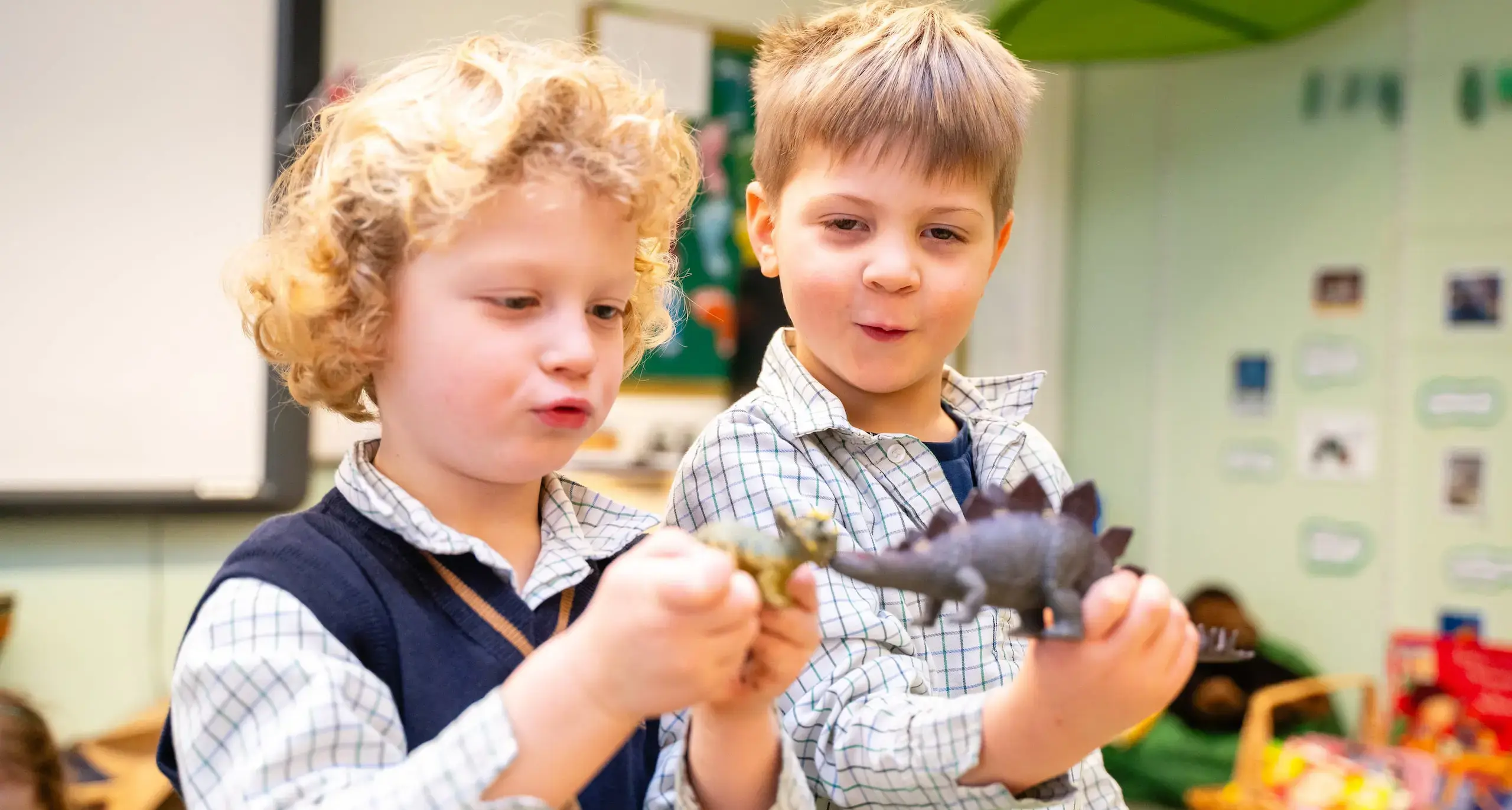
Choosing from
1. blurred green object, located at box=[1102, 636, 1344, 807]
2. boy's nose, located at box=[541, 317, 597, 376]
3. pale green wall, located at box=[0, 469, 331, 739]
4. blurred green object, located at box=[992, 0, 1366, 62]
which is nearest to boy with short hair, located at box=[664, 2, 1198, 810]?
boy's nose, located at box=[541, 317, 597, 376]

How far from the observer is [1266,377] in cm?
343

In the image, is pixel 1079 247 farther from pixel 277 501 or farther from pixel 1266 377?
pixel 277 501

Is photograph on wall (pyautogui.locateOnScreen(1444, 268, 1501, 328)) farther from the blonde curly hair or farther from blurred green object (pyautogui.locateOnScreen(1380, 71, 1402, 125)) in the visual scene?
the blonde curly hair

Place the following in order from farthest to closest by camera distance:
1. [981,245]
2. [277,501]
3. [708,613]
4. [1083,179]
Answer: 1. [1083,179]
2. [277,501]
3. [981,245]
4. [708,613]

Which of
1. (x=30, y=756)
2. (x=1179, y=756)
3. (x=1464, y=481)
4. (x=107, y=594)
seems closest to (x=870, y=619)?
(x=30, y=756)

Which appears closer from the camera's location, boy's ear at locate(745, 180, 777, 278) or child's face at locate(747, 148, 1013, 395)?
child's face at locate(747, 148, 1013, 395)

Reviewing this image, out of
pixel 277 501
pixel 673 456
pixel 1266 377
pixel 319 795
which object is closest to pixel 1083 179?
pixel 1266 377

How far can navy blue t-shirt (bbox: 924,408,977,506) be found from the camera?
1011mm

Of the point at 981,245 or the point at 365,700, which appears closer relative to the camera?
the point at 365,700

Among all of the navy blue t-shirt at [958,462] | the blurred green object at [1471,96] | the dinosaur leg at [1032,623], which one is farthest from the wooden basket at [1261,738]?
the dinosaur leg at [1032,623]

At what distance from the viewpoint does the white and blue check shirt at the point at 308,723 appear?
2.05ft

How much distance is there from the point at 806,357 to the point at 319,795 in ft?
1.77

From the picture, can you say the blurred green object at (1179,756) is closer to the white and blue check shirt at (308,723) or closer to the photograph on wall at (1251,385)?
the photograph on wall at (1251,385)

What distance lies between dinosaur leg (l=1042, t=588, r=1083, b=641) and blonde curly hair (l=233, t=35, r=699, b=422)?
1.19 ft
